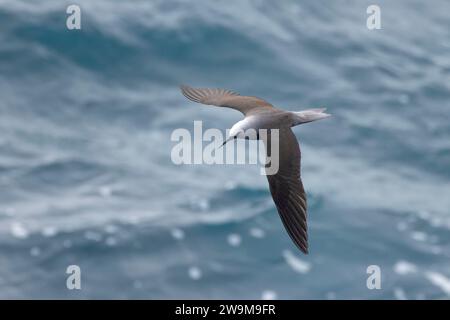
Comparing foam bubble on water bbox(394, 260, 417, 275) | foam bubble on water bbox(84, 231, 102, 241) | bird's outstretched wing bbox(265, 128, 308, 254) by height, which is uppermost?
foam bubble on water bbox(84, 231, 102, 241)

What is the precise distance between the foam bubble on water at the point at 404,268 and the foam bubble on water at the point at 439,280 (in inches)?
12.6

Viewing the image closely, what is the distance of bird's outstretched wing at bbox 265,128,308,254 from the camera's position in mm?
10836

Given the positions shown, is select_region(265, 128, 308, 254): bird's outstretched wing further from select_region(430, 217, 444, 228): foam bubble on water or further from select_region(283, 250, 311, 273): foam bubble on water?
select_region(430, 217, 444, 228): foam bubble on water

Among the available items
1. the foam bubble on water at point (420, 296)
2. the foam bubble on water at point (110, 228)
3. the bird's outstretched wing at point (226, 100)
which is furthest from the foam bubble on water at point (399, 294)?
the bird's outstretched wing at point (226, 100)

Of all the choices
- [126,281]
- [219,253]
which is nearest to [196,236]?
[219,253]

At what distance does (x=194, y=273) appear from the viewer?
63.9ft

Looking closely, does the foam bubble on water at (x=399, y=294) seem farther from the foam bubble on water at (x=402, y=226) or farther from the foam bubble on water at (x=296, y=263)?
the foam bubble on water at (x=402, y=226)

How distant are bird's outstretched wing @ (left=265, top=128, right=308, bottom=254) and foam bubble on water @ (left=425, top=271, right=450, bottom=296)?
951cm

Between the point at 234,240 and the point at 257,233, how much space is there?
0.52m

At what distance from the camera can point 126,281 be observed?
19.2 meters

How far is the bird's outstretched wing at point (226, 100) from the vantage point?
38.6 feet

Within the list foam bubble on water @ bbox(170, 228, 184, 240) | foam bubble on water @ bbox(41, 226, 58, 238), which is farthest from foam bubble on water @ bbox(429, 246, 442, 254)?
foam bubble on water @ bbox(41, 226, 58, 238)

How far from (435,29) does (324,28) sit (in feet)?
12.1
